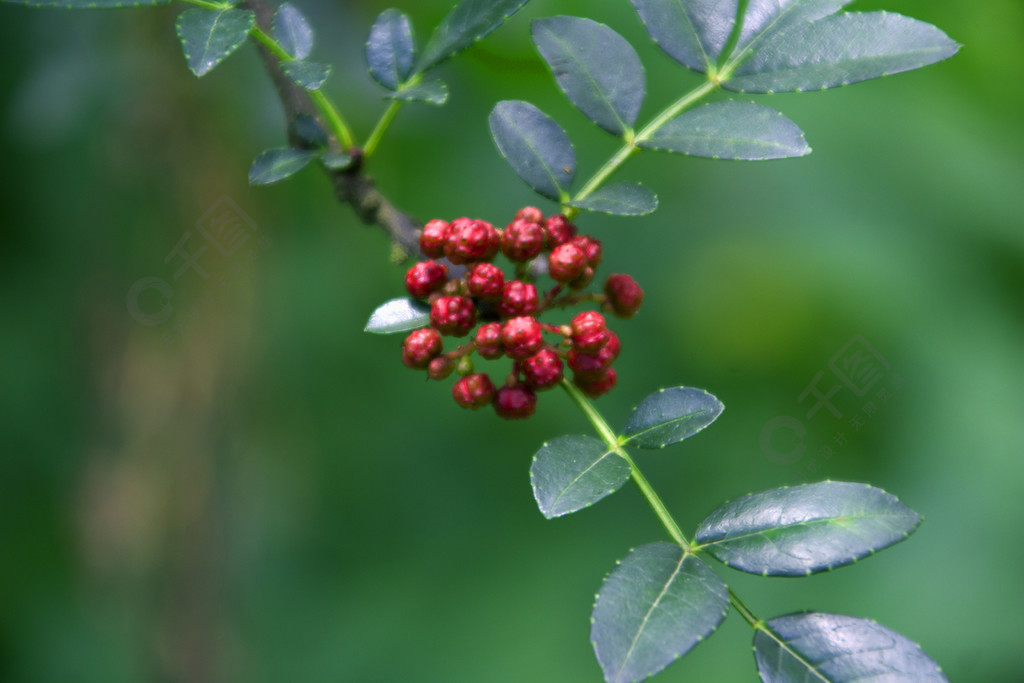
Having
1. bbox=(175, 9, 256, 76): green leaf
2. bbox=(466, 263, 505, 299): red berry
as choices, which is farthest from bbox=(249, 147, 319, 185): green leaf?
bbox=(466, 263, 505, 299): red berry

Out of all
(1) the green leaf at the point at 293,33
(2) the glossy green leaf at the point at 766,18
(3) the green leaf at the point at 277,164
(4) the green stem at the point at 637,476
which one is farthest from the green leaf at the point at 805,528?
(1) the green leaf at the point at 293,33

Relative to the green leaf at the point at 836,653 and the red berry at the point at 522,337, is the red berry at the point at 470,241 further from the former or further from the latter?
the green leaf at the point at 836,653

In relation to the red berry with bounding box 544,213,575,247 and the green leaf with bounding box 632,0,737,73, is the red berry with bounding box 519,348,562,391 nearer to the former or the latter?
the red berry with bounding box 544,213,575,247

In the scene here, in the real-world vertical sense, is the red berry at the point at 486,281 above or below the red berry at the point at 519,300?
above

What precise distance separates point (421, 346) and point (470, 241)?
14 centimetres

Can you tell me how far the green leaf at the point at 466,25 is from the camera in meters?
0.91

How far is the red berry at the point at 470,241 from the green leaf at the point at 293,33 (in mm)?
324

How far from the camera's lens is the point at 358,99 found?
253 cm

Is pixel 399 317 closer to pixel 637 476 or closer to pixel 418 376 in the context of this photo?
pixel 637 476

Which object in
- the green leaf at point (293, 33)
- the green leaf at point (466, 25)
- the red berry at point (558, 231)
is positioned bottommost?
the red berry at point (558, 231)

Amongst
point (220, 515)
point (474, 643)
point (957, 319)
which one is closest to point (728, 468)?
point (957, 319)

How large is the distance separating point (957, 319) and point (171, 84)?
2.66m

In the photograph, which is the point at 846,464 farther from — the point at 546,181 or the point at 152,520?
the point at 152,520

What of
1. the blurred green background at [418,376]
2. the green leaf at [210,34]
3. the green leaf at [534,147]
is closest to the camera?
the green leaf at [210,34]
